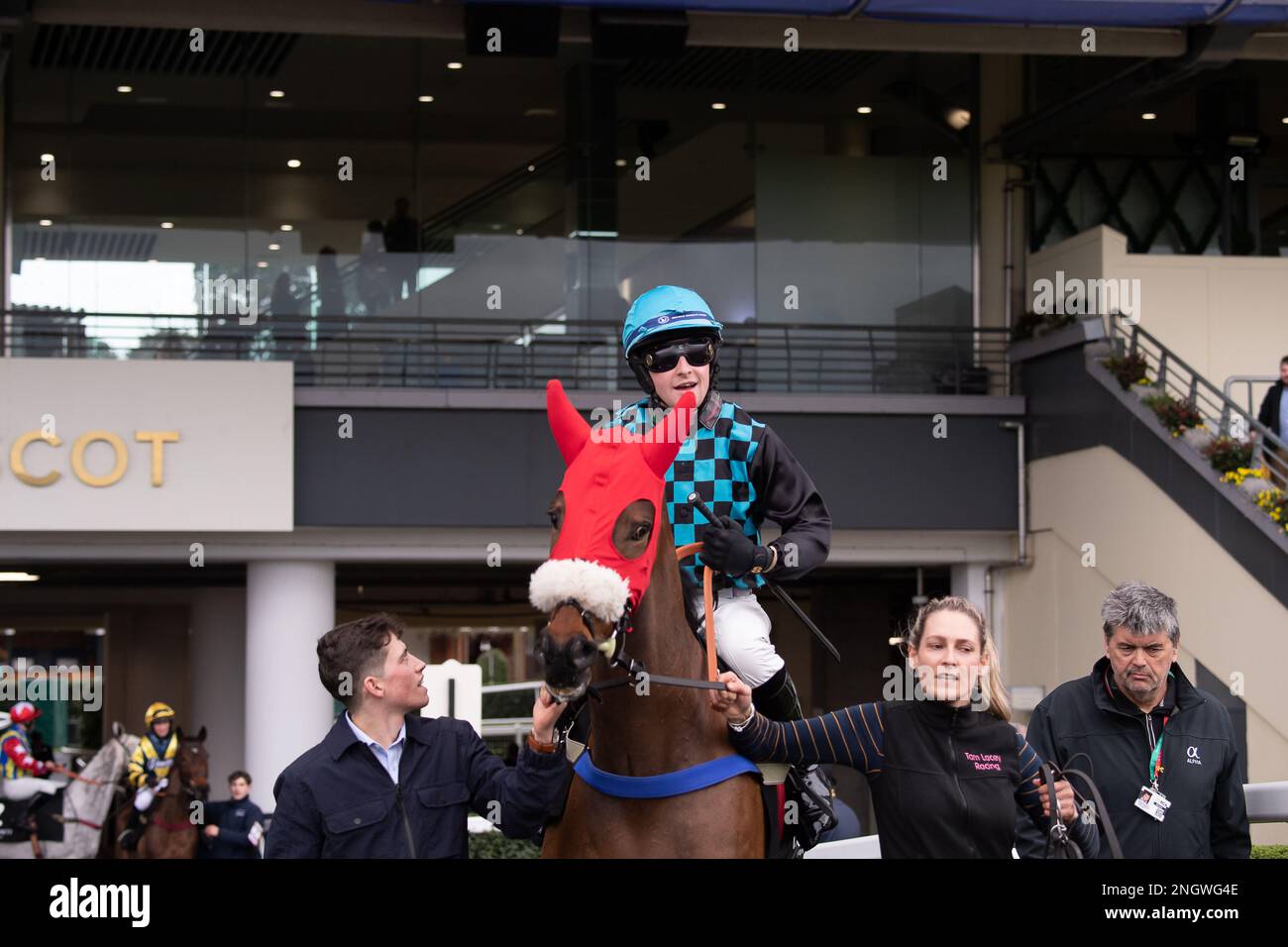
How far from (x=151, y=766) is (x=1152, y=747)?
34.7 ft

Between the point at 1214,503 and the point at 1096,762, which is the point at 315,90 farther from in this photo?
the point at 1096,762

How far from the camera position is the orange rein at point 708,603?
357 cm

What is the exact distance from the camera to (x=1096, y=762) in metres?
3.99

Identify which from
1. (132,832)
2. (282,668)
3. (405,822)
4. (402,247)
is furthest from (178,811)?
(405,822)

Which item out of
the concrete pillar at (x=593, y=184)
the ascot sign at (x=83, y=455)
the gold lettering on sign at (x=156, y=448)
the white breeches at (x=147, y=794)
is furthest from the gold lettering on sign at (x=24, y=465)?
the concrete pillar at (x=593, y=184)

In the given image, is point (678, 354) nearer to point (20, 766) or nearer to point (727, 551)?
point (727, 551)

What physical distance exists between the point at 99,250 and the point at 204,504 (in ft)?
11.7

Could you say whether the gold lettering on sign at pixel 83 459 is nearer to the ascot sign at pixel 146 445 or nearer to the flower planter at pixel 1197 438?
the ascot sign at pixel 146 445

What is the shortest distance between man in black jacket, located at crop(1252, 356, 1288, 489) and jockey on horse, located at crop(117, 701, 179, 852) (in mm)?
9025

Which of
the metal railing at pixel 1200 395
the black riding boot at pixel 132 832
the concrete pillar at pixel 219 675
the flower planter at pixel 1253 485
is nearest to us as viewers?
the black riding boot at pixel 132 832

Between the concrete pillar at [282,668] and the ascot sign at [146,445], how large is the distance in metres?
0.95

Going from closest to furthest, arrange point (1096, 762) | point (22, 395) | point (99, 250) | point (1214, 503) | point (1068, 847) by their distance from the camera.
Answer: point (1068, 847) → point (1096, 762) → point (1214, 503) → point (22, 395) → point (99, 250)
